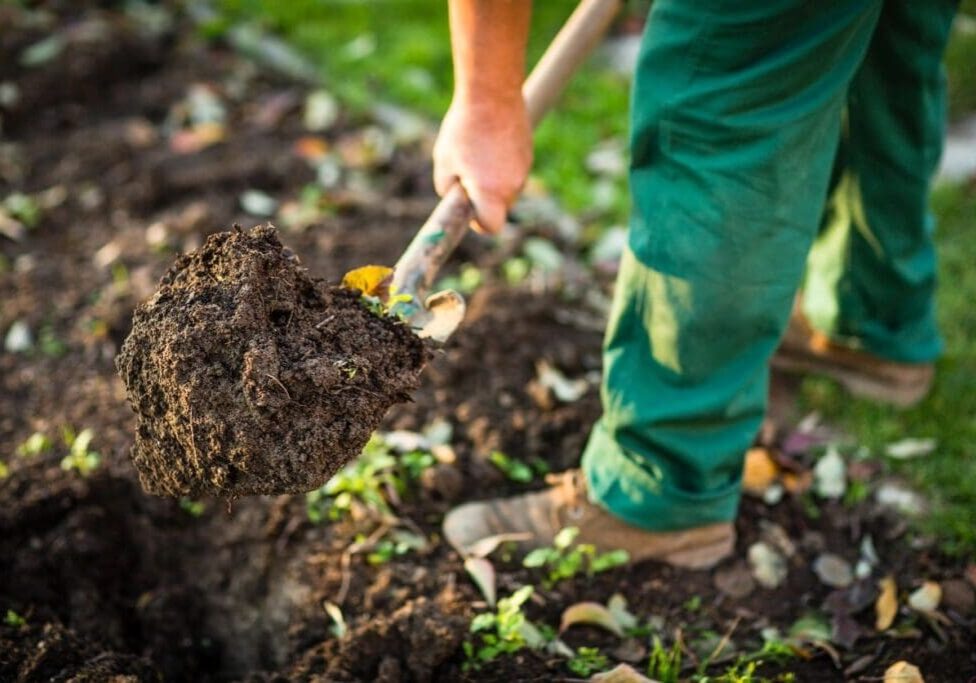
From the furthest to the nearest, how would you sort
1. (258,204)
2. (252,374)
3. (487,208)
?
(258,204), (487,208), (252,374)

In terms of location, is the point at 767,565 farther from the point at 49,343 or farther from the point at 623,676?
the point at 49,343

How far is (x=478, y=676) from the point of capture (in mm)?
1869

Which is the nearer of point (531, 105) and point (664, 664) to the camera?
point (664, 664)

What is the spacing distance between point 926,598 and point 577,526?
2.46 feet

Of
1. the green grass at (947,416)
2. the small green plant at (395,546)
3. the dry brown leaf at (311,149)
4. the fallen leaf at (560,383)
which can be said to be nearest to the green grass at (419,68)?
the dry brown leaf at (311,149)

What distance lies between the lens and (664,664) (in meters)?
1.86

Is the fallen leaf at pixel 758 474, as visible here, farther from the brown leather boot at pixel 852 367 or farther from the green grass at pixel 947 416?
the brown leather boot at pixel 852 367

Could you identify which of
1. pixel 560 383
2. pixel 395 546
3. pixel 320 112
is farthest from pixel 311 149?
pixel 395 546

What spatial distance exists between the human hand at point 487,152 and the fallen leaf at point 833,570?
3.47 ft

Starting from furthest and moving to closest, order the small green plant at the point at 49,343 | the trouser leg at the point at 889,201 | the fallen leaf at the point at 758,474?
1. the small green plant at the point at 49,343
2. the fallen leaf at the point at 758,474
3. the trouser leg at the point at 889,201

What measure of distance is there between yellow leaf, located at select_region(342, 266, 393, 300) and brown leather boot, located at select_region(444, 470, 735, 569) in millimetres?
609

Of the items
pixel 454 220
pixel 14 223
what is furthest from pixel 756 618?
pixel 14 223

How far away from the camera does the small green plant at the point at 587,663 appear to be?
6.18 feet

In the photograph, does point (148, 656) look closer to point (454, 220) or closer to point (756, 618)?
point (454, 220)
